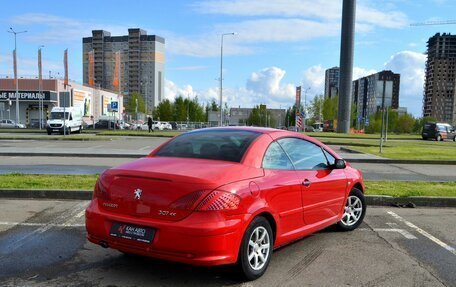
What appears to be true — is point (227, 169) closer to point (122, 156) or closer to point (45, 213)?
point (45, 213)

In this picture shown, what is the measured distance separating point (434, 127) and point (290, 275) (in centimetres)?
4590

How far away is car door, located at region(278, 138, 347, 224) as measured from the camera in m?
5.23

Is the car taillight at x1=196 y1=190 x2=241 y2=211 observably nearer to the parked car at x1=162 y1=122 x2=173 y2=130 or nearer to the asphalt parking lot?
the asphalt parking lot

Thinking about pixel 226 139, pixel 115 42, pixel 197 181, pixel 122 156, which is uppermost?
pixel 115 42

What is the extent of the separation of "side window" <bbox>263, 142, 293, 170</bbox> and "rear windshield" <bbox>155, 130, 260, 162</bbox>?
9.1 inches

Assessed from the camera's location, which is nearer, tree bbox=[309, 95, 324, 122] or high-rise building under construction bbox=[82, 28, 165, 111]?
tree bbox=[309, 95, 324, 122]

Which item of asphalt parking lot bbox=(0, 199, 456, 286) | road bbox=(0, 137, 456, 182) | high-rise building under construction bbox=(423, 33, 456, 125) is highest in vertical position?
high-rise building under construction bbox=(423, 33, 456, 125)

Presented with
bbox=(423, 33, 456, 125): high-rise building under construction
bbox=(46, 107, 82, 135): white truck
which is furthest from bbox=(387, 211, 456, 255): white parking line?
bbox=(423, 33, 456, 125): high-rise building under construction

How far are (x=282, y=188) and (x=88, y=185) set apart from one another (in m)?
5.63

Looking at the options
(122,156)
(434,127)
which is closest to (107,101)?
(434,127)

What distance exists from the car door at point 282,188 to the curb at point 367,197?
4.02m

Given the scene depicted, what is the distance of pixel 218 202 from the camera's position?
4004 millimetres

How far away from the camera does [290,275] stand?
15.0 feet

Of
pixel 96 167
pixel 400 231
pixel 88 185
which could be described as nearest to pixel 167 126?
pixel 96 167
